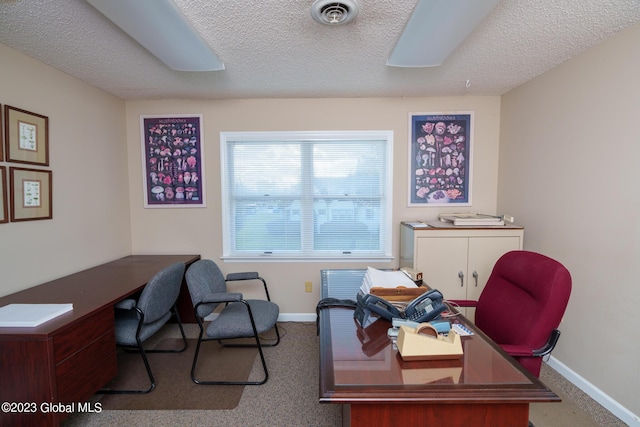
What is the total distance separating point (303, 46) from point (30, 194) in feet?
7.45

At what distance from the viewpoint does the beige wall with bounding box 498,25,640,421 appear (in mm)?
1668

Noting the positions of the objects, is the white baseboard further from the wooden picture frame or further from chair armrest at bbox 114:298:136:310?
the wooden picture frame

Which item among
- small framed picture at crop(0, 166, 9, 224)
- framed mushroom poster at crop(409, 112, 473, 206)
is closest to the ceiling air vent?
framed mushroom poster at crop(409, 112, 473, 206)

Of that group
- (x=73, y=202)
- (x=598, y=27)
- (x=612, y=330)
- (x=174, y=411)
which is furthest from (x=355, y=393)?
(x=73, y=202)

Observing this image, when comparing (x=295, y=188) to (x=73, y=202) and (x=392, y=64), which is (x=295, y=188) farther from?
(x=73, y=202)

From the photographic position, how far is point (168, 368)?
7.34 ft

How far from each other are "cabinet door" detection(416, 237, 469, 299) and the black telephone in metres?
1.20

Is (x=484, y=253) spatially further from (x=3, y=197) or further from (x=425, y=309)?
(x=3, y=197)

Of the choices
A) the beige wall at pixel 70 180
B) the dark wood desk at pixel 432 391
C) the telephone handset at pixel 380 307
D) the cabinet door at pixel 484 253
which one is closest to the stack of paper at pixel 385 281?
the telephone handset at pixel 380 307

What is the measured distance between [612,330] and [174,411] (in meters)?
2.97

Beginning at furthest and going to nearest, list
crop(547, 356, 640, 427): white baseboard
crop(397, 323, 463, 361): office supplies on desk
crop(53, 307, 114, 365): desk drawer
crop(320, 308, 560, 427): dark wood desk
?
crop(547, 356, 640, 427): white baseboard < crop(53, 307, 114, 365): desk drawer < crop(397, 323, 463, 361): office supplies on desk < crop(320, 308, 560, 427): dark wood desk

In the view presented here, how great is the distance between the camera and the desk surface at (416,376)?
2.79ft

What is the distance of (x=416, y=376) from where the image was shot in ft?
3.06

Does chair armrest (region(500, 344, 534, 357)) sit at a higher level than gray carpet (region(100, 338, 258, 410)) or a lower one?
higher
